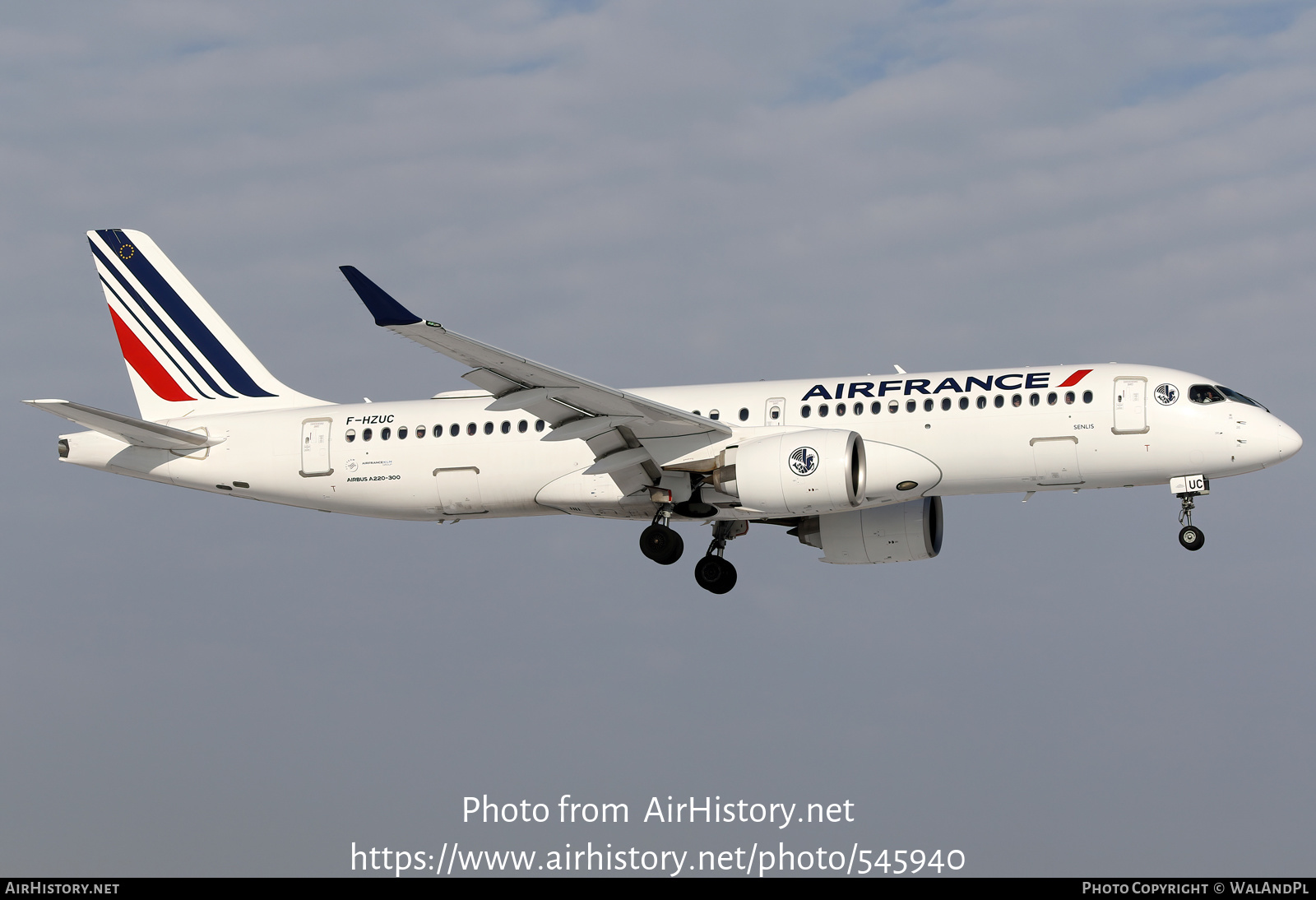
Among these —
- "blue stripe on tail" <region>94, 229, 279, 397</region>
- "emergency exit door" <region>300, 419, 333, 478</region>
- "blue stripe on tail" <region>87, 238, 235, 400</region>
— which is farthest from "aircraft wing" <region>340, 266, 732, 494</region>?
"blue stripe on tail" <region>87, 238, 235, 400</region>

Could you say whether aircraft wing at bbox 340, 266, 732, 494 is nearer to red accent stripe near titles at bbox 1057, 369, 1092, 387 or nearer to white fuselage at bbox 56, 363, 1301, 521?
white fuselage at bbox 56, 363, 1301, 521

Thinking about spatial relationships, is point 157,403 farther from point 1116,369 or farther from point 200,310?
point 1116,369

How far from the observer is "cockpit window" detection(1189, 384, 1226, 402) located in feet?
119

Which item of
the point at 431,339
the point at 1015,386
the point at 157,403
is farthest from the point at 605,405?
the point at 157,403

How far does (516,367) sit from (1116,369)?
46.3ft

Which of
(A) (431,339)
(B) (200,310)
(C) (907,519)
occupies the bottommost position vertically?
(C) (907,519)

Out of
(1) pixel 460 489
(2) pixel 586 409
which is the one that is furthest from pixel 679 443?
(1) pixel 460 489

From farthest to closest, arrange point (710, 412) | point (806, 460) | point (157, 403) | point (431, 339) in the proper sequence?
point (157, 403)
point (710, 412)
point (806, 460)
point (431, 339)

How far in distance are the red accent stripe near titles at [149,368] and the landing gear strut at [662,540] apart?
1431 centimetres

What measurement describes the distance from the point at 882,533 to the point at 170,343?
20683mm

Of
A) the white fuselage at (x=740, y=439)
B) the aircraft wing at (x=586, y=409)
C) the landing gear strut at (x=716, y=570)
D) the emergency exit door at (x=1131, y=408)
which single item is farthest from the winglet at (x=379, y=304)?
the emergency exit door at (x=1131, y=408)

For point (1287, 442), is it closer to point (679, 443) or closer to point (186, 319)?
point (679, 443)

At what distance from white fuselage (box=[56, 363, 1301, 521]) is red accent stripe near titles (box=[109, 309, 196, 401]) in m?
1.21

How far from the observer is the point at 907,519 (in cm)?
4138
